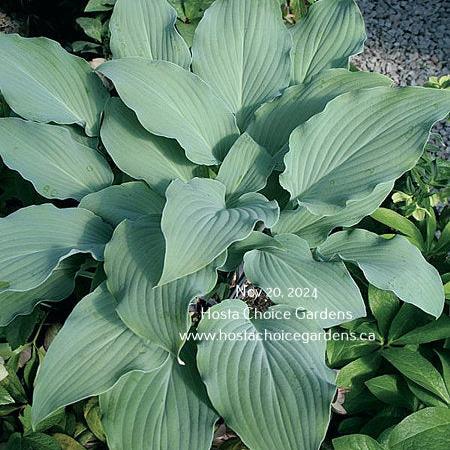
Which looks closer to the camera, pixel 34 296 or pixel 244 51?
pixel 34 296

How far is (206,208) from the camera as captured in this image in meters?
1.18

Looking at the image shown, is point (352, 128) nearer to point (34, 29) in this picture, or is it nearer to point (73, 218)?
point (73, 218)

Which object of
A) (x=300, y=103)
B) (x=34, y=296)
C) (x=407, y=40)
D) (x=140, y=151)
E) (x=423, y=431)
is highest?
(x=300, y=103)

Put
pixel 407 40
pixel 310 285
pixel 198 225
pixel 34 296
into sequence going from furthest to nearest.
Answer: pixel 407 40 → pixel 34 296 → pixel 310 285 → pixel 198 225

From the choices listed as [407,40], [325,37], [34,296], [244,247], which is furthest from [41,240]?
[407,40]

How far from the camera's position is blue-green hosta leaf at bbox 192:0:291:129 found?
1.53 m

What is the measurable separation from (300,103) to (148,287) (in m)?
0.57

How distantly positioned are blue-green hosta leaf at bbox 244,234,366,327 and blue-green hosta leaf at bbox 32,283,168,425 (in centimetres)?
24

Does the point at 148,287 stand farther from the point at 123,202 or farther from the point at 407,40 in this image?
the point at 407,40

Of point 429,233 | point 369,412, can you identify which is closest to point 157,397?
point 369,412

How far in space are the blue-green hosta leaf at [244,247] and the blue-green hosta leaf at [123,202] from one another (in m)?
0.20

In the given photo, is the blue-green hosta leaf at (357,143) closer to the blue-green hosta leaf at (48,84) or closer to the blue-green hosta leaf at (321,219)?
the blue-green hosta leaf at (321,219)

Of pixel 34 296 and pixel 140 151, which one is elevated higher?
pixel 140 151

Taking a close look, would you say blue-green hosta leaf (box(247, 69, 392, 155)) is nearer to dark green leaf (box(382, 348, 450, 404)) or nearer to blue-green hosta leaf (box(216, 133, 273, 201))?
blue-green hosta leaf (box(216, 133, 273, 201))
